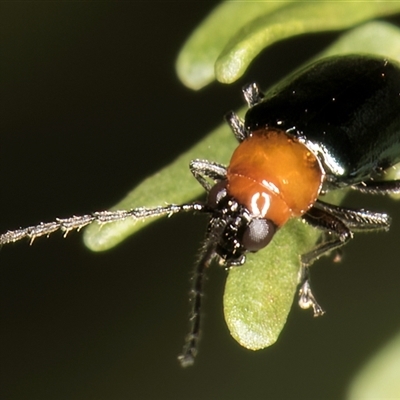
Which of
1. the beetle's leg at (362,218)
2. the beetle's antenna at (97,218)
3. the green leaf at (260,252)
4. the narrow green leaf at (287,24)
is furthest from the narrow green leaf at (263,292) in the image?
the narrow green leaf at (287,24)

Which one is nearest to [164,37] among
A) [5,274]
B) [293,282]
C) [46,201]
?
[46,201]

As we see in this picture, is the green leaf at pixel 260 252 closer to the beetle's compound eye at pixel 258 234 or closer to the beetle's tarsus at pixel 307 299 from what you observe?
the beetle's compound eye at pixel 258 234

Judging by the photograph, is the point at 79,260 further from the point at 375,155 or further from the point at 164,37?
the point at 375,155

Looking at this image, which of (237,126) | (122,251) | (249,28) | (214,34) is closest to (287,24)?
A: (249,28)

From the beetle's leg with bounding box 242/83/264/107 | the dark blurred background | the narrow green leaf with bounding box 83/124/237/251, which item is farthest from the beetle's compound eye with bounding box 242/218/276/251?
the dark blurred background

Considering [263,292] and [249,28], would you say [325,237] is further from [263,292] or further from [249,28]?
[249,28]

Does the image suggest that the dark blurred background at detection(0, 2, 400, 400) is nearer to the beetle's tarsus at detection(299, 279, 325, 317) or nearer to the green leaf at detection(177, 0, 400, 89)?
the beetle's tarsus at detection(299, 279, 325, 317)
